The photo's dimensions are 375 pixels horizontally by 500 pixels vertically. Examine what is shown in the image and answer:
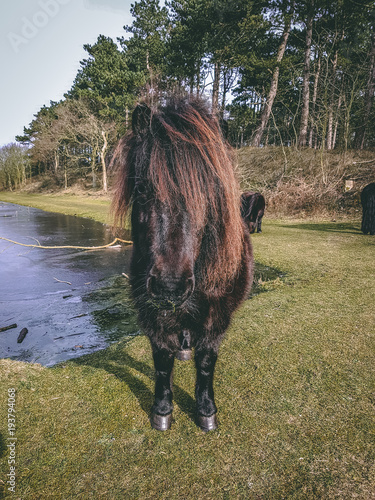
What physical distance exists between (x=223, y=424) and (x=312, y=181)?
16611 millimetres

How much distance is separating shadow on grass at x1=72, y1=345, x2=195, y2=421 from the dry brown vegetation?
12753 millimetres

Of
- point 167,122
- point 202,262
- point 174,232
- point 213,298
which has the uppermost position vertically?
point 167,122

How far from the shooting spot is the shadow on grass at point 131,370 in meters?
2.30

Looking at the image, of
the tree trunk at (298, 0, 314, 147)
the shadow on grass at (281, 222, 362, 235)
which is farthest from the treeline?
the shadow on grass at (281, 222, 362, 235)

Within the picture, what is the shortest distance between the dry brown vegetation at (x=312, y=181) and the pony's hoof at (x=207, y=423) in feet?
44.1

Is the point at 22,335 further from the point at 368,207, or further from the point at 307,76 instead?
the point at 307,76

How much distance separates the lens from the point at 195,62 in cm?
2205

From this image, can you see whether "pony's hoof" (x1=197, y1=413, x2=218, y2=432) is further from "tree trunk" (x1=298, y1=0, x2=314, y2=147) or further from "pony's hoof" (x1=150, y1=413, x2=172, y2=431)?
"tree trunk" (x1=298, y1=0, x2=314, y2=147)

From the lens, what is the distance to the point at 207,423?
6.66ft

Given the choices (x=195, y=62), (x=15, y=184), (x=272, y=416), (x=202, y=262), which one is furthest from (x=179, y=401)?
(x=15, y=184)

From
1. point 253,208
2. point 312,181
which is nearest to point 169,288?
point 253,208

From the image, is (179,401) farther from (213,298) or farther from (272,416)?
(213,298)

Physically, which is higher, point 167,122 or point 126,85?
point 126,85

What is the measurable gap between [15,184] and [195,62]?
5691cm
